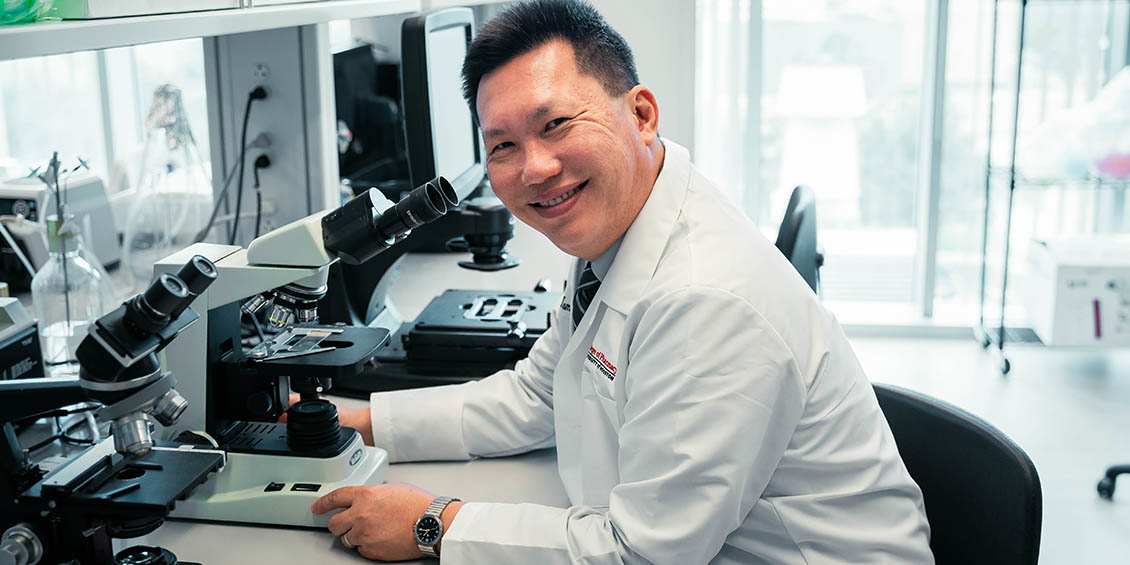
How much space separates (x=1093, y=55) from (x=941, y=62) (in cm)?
64

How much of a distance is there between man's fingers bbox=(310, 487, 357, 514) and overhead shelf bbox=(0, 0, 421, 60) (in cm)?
57

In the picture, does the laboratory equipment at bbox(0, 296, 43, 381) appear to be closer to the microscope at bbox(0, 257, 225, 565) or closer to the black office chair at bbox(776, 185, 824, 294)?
the microscope at bbox(0, 257, 225, 565)

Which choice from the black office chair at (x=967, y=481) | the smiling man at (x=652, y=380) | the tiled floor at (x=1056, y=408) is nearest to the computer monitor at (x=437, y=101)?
the smiling man at (x=652, y=380)

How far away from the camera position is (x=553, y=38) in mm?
1154

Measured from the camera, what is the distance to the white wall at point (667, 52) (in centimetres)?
274

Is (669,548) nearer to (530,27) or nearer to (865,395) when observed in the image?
(865,395)

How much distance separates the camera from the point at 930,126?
3936mm

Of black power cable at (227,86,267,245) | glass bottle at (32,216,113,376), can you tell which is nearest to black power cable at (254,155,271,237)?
black power cable at (227,86,267,245)

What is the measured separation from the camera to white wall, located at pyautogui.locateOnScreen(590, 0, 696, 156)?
2.74 metres

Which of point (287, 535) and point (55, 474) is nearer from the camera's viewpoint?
point (55, 474)

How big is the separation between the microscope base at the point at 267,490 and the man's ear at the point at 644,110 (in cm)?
58

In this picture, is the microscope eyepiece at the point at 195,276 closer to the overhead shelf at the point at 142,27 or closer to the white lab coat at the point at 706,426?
the overhead shelf at the point at 142,27

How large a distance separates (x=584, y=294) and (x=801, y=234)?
2.30ft

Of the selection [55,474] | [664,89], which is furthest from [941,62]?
[55,474]
